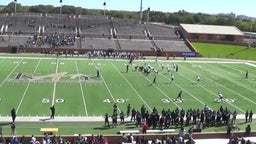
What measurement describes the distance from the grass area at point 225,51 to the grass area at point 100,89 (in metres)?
15.7

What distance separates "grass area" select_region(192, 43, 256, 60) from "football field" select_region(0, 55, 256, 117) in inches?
584

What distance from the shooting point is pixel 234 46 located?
76.2 metres

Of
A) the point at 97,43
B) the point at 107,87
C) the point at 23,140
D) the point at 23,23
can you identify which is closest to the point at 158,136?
the point at 23,140

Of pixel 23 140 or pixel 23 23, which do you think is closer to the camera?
pixel 23 140

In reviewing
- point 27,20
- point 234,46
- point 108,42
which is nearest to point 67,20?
point 27,20

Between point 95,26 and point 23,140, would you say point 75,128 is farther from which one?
point 95,26

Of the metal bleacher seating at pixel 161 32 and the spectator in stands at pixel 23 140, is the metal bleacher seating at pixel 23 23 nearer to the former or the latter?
the metal bleacher seating at pixel 161 32

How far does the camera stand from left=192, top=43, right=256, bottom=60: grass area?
6873cm

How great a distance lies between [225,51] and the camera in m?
72.5

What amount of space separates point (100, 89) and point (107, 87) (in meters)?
1.08

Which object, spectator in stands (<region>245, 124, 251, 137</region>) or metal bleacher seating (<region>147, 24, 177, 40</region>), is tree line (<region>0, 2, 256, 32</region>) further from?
spectator in stands (<region>245, 124, 251, 137</region>)

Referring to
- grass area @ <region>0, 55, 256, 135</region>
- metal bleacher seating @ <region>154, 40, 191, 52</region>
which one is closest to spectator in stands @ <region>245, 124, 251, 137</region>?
grass area @ <region>0, 55, 256, 135</region>

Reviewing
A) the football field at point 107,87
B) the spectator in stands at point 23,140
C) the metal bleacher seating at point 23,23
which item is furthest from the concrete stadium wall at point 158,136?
the metal bleacher seating at point 23,23

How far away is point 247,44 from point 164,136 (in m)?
59.4
